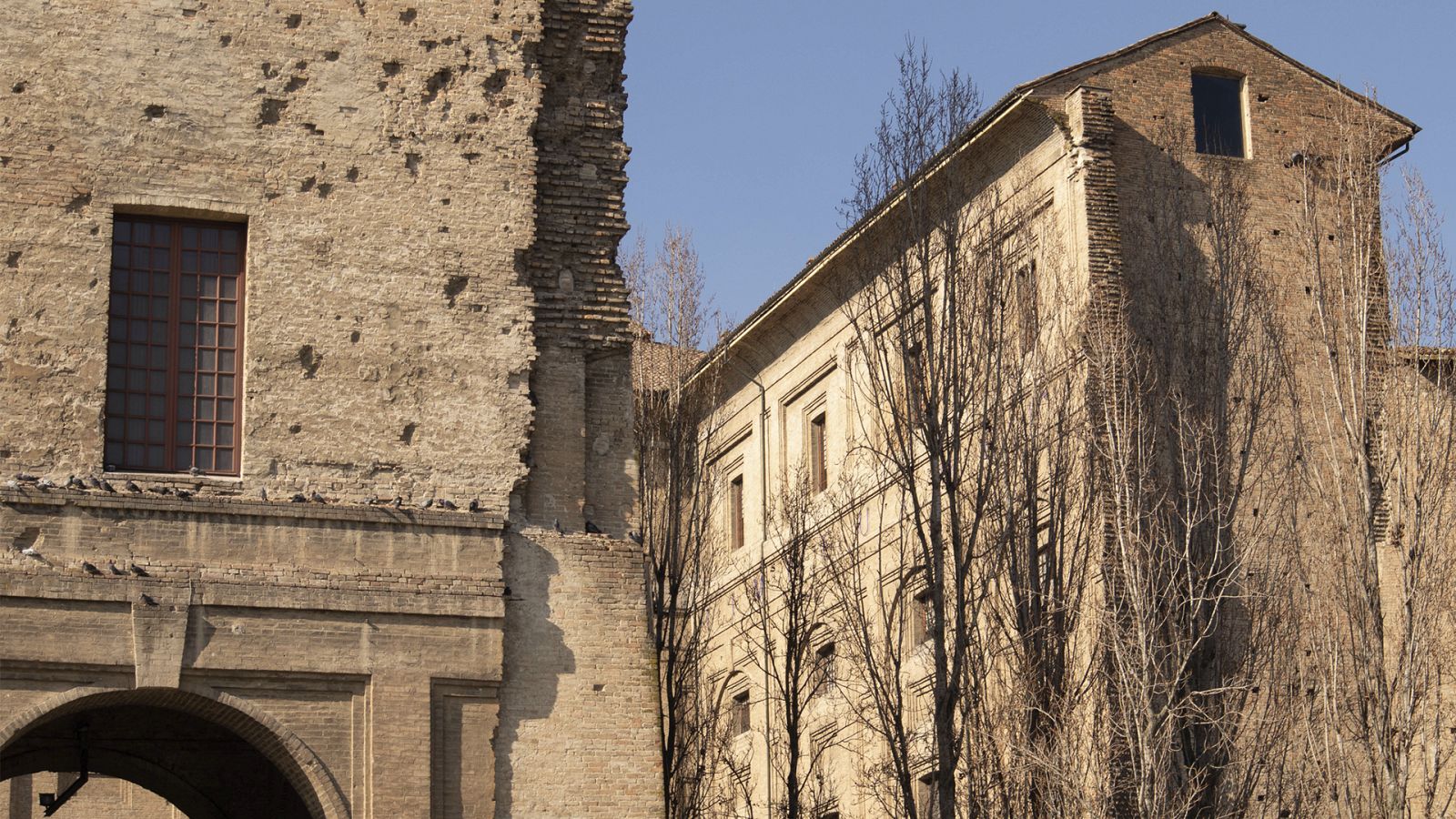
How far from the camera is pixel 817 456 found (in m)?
27.5

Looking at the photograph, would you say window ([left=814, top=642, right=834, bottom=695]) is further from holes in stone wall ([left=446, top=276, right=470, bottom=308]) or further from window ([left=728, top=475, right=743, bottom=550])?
holes in stone wall ([left=446, top=276, right=470, bottom=308])

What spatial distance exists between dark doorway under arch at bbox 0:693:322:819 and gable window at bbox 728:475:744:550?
45.3 ft

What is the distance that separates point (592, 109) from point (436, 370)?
251cm

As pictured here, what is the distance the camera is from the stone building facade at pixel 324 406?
13.6 metres

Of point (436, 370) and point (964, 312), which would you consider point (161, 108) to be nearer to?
point (436, 370)

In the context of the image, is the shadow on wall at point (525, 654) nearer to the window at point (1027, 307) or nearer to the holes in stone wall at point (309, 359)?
the holes in stone wall at point (309, 359)

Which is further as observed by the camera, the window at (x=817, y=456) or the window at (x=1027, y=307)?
the window at (x=817, y=456)

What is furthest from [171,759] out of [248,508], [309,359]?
[309,359]

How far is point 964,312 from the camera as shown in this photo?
66.2 feet

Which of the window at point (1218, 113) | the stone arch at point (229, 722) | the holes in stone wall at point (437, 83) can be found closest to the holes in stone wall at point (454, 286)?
the holes in stone wall at point (437, 83)

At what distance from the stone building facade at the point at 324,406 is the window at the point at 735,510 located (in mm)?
14604

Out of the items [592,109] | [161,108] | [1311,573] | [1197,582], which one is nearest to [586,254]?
[592,109]

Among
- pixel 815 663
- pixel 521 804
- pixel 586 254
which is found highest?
pixel 586 254

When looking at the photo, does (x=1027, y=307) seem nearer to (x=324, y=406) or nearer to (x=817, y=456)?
(x=817, y=456)
